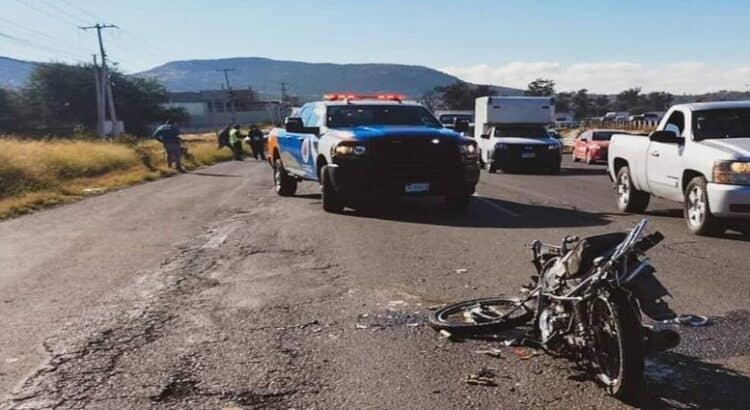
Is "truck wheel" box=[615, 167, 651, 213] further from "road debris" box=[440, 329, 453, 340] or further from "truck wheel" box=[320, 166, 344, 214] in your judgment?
"road debris" box=[440, 329, 453, 340]

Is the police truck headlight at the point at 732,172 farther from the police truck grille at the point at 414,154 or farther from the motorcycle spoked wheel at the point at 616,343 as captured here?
the motorcycle spoked wheel at the point at 616,343

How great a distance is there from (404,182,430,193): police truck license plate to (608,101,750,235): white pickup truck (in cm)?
302

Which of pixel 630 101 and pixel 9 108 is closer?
pixel 9 108

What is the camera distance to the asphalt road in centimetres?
451

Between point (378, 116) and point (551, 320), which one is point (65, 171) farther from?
point (551, 320)

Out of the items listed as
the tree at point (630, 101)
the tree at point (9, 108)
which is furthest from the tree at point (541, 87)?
the tree at point (9, 108)

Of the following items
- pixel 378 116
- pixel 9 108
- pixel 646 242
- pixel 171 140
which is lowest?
pixel 9 108

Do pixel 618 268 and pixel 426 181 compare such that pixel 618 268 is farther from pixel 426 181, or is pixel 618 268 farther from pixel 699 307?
pixel 426 181

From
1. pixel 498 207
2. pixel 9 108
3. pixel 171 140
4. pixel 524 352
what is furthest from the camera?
pixel 9 108

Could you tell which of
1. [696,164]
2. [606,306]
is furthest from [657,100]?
[606,306]

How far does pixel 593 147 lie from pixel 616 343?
28349mm

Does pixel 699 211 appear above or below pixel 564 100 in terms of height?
above

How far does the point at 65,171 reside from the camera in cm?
2477

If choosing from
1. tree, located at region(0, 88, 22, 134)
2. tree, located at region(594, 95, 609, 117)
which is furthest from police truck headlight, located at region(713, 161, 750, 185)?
tree, located at region(594, 95, 609, 117)
